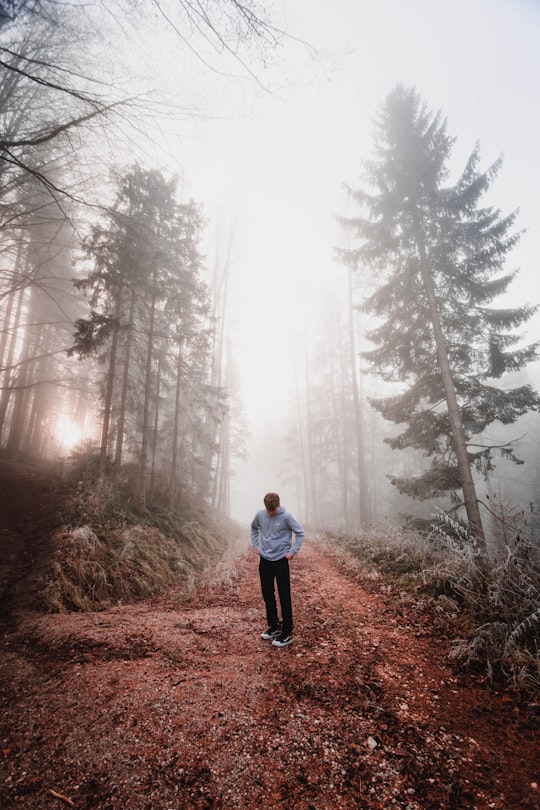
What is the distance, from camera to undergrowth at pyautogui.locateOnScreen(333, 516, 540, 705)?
11.2 ft

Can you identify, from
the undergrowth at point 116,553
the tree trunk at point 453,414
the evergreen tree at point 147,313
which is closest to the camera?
the undergrowth at point 116,553

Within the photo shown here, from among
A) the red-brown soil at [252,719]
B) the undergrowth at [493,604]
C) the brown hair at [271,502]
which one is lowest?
the red-brown soil at [252,719]

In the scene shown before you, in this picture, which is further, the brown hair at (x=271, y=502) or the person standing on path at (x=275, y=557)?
the brown hair at (x=271, y=502)

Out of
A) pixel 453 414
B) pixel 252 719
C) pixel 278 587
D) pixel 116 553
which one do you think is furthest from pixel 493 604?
pixel 116 553

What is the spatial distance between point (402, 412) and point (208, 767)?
1030 cm

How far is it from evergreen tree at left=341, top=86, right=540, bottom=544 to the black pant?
6893 mm

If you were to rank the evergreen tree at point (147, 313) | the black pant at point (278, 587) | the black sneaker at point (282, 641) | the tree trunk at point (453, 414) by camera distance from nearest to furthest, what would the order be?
the black sneaker at point (282, 641) < the black pant at point (278, 587) < the tree trunk at point (453, 414) < the evergreen tree at point (147, 313)

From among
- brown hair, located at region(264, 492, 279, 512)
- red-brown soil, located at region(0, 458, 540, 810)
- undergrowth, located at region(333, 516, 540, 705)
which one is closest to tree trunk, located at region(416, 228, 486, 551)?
undergrowth, located at region(333, 516, 540, 705)

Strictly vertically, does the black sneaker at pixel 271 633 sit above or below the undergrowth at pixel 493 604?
below

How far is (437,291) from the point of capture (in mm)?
11102

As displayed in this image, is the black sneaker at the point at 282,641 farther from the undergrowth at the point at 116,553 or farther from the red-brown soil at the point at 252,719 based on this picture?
the undergrowth at the point at 116,553

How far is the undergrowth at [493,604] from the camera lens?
3414 mm

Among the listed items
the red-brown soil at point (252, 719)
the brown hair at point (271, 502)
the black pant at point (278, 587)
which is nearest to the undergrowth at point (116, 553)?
the red-brown soil at point (252, 719)

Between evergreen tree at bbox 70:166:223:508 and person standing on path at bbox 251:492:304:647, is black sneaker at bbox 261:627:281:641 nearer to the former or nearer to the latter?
person standing on path at bbox 251:492:304:647
